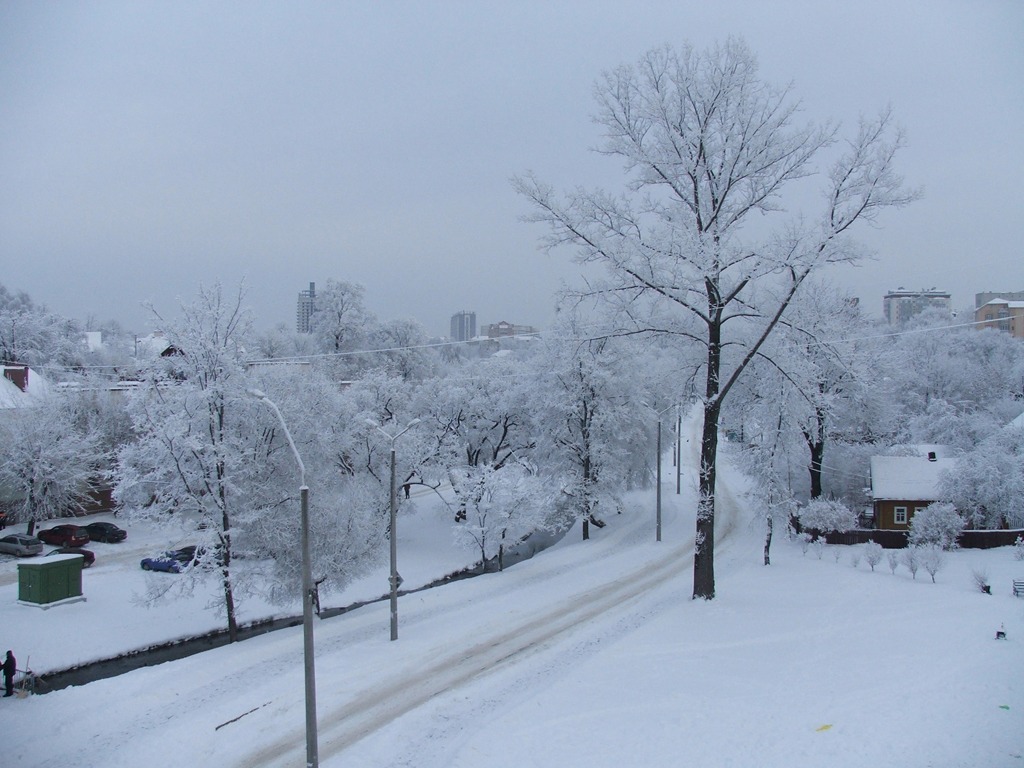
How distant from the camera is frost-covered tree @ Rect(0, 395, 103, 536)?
34719 millimetres

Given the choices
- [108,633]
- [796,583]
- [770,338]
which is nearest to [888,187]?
[770,338]

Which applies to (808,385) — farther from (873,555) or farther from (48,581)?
(48,581)

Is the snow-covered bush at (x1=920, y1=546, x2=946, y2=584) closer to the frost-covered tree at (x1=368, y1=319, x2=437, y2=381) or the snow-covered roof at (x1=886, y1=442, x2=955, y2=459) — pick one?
the snow-covered roof at (x1=886, y1=442, x2=955, y2=459)

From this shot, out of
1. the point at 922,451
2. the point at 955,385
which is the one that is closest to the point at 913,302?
the point at 955,385

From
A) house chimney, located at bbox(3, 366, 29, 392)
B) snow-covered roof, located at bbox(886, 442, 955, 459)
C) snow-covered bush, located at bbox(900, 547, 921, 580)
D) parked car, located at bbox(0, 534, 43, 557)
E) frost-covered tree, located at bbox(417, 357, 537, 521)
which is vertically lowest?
parked car, located at bbox(0, 534, 43, 557)

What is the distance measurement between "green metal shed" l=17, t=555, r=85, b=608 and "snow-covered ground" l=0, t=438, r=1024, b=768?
0.80m

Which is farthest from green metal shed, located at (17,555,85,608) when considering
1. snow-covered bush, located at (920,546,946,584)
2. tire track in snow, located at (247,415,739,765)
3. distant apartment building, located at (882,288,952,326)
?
distant apartment building, located at (882,288,952,326)

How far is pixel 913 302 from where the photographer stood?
115m

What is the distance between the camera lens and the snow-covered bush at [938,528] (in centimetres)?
2959

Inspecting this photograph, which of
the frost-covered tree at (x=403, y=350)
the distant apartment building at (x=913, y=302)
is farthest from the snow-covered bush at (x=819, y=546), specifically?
the distant apartment building at (x=913, y=302)

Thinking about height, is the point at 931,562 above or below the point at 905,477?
below

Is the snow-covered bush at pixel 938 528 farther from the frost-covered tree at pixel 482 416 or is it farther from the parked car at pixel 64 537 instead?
the parked car at pixel 64 537

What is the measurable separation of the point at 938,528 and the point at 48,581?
120 ft

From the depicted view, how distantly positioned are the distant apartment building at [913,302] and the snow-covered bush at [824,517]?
271 feet
